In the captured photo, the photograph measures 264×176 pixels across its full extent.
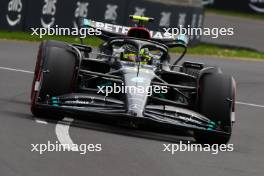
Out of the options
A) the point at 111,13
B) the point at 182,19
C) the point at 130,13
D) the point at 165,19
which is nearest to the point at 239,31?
the point at 182,19

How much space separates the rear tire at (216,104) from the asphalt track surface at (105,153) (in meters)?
0.30

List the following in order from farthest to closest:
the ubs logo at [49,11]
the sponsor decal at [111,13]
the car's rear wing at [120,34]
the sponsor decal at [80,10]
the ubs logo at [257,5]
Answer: the ubs logo at [257,5] < the sponsor decal at [111,13] < the sponsor decal at [80,10] < the ubs logo at [49,11] < the car's rear wing at [120,34]

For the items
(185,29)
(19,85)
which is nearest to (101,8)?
(185,29)

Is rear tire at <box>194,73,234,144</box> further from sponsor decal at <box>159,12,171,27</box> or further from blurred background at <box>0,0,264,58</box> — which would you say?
sponsor decal at <box>159,12,171,27</box>

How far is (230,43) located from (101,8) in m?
7.54

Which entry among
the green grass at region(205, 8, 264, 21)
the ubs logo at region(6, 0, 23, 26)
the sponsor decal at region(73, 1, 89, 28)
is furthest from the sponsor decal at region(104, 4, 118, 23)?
the green grass at region(205, 8, 264, 21)

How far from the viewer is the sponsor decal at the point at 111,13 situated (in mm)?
26047

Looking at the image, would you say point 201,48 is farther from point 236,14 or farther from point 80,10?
point 236,14

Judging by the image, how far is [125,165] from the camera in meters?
8.54

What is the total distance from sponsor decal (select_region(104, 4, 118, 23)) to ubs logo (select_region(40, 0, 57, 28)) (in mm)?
2190

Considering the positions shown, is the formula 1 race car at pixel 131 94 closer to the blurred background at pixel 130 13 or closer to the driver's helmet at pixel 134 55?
the driver's helmet at pixel 134 55

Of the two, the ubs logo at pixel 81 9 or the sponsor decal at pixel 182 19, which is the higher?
the ubs logo at pixel 81 9

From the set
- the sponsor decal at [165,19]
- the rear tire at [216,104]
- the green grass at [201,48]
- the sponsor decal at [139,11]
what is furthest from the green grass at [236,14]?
the rear tire at [216,104]

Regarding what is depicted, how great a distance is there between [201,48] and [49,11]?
660 centimetres
